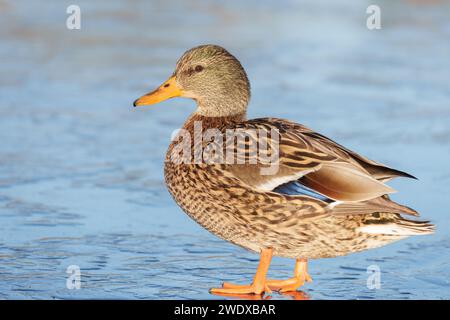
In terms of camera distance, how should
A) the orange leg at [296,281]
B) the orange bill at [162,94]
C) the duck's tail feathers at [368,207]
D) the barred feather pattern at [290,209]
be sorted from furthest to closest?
the orange bill at [162,94], the orange leg at [296,281], the barred feather pattern at [290,209], the duck's tail feathers at [368,207]

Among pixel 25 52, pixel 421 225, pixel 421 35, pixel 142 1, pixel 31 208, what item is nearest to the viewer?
pixel 421 225

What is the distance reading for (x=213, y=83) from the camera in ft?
16.8

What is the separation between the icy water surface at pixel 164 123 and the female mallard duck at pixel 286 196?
25 centimetres

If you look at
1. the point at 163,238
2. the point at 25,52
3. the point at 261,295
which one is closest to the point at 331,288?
the point at 261,295

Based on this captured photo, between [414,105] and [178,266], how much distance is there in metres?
3.84

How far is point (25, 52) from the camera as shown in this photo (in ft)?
30.6

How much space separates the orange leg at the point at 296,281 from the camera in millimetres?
4688

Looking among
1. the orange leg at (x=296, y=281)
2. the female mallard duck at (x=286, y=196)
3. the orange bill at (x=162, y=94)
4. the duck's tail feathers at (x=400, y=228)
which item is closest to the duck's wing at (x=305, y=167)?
the female mallard duck at (x=286, y=196)

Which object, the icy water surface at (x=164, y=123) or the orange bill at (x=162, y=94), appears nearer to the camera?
the icy water surface at (x=164, y=123)

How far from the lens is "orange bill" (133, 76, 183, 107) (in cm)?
518

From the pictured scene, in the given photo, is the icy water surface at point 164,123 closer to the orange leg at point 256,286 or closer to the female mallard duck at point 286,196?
the orange leg at point 256,286

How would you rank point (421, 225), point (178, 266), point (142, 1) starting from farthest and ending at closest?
point (142, 1) < point (178, 266) < point (421, 225)

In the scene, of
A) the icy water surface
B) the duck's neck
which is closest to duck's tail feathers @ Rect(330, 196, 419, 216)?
the icy water surface

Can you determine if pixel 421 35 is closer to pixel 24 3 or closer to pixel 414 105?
pixel 414 105
